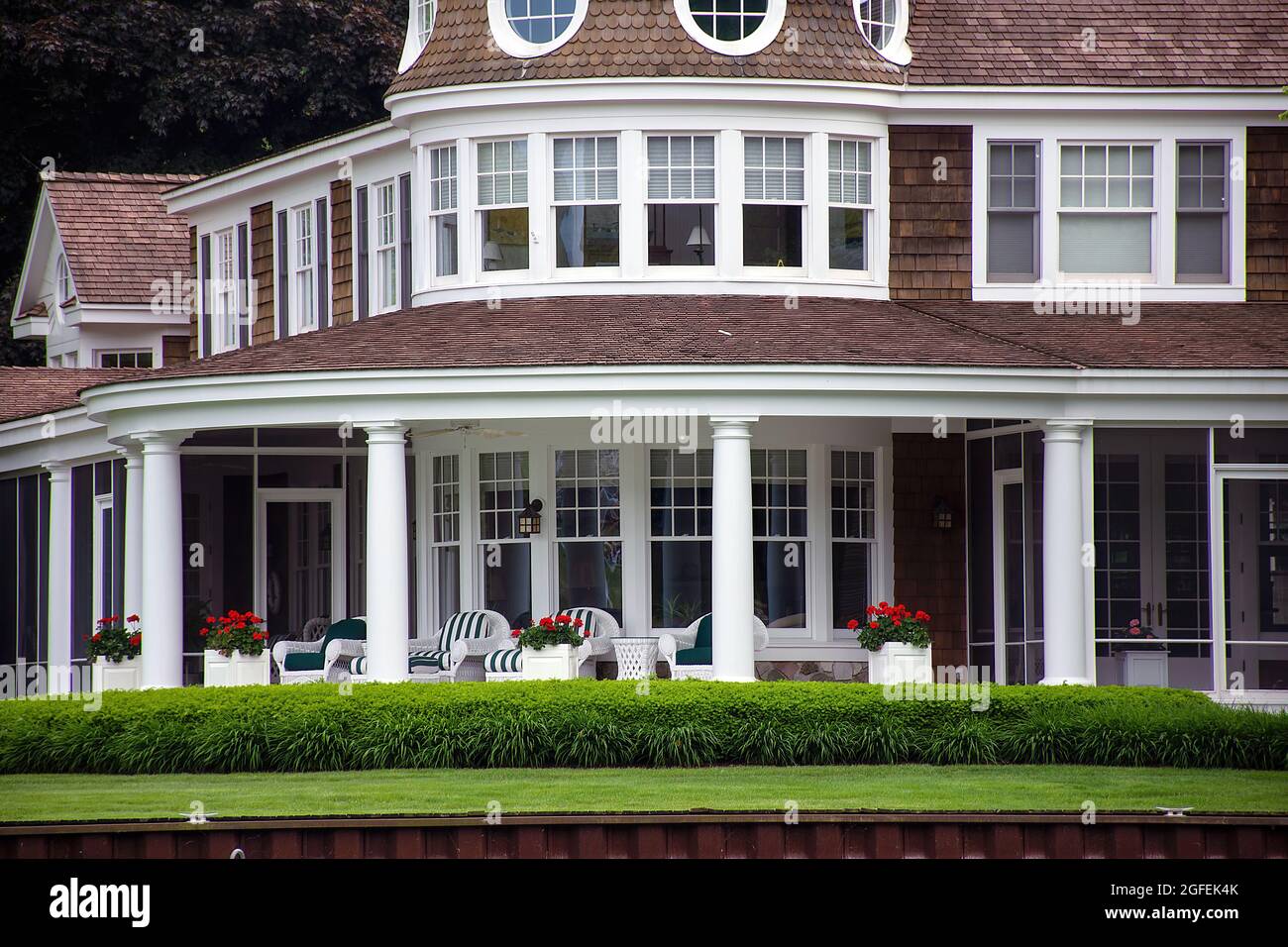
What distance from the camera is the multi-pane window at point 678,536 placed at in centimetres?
2359

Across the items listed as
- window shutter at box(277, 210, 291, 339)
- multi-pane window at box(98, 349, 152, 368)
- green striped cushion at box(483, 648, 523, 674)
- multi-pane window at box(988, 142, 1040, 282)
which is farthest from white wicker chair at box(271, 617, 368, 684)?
multi-pane window at box(98, 349, 152, 368)

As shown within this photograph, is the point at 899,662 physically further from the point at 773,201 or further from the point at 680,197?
the point at 680,197

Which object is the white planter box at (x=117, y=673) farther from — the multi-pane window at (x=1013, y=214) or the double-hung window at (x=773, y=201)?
the multi-pane window at (x=1013, y=214)

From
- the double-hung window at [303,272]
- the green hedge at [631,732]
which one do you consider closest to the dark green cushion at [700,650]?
the green hedge at [631,732]

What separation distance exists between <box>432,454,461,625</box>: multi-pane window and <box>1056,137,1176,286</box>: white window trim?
6.96 metres

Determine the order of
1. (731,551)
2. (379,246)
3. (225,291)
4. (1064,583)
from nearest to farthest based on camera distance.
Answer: (731,551) < (1064,583) < (379,246) < (225,291)

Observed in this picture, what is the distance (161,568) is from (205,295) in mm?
9142

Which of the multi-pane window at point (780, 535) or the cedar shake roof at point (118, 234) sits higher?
the cedar shake roof at point (118, 234)

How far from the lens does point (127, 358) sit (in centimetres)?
3541

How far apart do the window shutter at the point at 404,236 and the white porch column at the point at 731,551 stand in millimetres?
6008

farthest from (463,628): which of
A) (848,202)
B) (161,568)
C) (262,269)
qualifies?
(262,269)

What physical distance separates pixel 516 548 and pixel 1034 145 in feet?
23.5
